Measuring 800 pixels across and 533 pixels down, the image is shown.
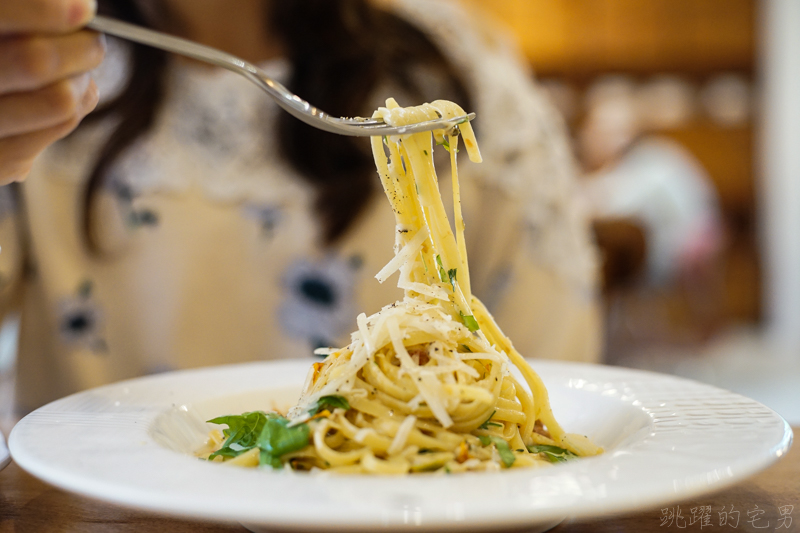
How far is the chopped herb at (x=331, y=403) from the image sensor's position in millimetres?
958

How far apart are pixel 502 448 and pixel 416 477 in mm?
232

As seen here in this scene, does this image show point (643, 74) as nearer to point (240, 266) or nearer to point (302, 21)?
point (302, 21)

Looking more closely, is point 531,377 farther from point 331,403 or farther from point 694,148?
point 694,148

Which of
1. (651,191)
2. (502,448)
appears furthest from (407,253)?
(651,191)

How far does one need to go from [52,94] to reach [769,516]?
1.01m

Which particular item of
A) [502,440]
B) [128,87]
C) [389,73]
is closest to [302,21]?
[389,73]

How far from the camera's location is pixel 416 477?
0.69 metres

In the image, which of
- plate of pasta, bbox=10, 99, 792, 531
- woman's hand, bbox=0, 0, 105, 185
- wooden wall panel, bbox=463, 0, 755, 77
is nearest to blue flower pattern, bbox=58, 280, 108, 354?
plate of pasta, bbox=10, 99, 792, 531

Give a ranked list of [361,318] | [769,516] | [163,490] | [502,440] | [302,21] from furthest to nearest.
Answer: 1. [302,21]
2. [361,318]
3. [502,440]
4. [769,516]
5. [163,490]

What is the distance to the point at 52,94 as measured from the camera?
2.89 feet

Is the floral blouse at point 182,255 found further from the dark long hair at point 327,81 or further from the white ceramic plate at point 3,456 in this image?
the white ceramic plate at point 3,456

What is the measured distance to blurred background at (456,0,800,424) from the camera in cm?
608

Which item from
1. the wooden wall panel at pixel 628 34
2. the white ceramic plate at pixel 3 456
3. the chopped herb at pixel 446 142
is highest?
the wooden wall panel at pixel 628 34

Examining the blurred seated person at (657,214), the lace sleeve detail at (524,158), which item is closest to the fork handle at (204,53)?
the lace sleeve detail at (524,158)
